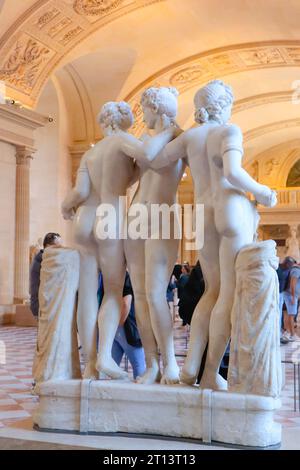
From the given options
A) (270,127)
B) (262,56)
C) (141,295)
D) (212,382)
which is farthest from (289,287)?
(270,127)

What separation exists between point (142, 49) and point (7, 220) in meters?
5.68

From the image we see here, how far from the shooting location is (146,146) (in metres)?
3.94

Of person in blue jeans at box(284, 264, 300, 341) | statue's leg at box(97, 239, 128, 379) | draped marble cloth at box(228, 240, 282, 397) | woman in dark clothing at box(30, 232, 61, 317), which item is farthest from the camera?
person in blue jeans at box(284, 264, 300, 341)

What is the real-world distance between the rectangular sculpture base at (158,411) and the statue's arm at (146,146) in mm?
1417

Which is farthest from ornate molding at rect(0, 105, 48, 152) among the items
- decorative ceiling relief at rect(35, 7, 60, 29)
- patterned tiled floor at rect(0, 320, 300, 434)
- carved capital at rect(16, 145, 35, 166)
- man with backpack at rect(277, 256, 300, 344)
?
man with backpack at rect(277, 256, 300, 344)

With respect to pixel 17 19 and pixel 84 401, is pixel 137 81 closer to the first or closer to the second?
pixel 17 19

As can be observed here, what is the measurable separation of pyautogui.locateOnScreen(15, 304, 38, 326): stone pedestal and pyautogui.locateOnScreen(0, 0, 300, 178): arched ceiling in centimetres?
468

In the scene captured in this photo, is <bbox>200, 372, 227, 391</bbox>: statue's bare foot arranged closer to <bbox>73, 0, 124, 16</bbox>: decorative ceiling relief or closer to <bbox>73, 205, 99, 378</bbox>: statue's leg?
<bbox>73, 205, 99, 378</bbox>: statue's leg

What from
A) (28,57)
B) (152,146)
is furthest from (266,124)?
(152,146)

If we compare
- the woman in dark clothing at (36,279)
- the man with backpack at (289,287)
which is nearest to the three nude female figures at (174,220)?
the woman in dark clothing at (36,279)

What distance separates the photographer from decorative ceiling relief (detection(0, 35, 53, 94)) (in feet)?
43.9

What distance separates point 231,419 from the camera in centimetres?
348

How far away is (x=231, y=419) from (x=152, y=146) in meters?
1.71

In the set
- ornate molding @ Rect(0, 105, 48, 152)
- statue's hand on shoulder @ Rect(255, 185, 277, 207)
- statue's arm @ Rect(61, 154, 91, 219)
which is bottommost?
statue's hand on shoulder @ Rect(255, 185, 277, 207)
